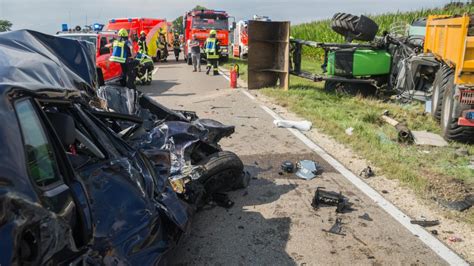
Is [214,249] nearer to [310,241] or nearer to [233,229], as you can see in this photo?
[233,229]

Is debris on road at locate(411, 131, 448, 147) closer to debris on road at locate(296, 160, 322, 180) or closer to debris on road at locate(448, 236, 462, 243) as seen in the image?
debris on road at locate(296, 160, 322, 180)

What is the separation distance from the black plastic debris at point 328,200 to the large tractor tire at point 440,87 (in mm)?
4033

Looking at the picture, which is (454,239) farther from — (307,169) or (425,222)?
(307,169)

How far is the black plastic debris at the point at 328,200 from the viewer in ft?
16.0

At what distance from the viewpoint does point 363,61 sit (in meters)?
11.9

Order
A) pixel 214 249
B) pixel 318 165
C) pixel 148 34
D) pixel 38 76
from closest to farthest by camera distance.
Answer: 1. pixel 38 76
2. pixel 214 249
3. pixel 318 165
4. pixel 148 34

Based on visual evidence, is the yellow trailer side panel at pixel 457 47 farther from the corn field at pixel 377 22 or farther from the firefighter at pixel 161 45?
the firefighter at pixel 161 45

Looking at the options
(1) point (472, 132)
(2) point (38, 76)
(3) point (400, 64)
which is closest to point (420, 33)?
(3) point (400, 64)

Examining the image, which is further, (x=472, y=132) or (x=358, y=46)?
(x=358, y=46)

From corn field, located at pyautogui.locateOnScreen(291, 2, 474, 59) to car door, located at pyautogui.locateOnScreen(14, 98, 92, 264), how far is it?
57.5 ft

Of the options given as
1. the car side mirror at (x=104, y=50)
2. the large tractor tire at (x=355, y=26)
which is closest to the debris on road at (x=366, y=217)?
the large tractor tire at (x=355, y=26)

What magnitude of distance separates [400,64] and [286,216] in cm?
767

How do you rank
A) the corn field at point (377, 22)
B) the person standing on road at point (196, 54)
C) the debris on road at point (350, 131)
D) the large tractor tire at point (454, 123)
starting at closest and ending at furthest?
the large tractor tire at point (454, 123) → the debris on road at point (350, 131) → the corn field at point (377, 22) → the person standing on road at point (196, 54)

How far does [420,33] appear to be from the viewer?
1221 centimetres
